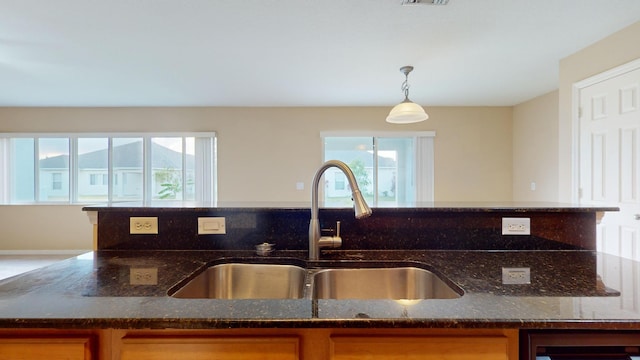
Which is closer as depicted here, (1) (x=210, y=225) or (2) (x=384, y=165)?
(1) (x=210, y=225)

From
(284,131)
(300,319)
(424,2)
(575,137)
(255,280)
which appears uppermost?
(424,2)

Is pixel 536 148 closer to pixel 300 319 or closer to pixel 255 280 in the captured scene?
pixel 255 280

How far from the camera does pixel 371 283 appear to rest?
1.17 meters

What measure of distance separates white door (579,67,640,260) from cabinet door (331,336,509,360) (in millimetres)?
2605

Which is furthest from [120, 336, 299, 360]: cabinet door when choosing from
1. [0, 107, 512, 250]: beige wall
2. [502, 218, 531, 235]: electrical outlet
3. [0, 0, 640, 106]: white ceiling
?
[0, 107, 512, 250]: beige wall

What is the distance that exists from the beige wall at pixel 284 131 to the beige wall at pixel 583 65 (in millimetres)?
1924

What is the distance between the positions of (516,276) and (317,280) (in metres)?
0.65

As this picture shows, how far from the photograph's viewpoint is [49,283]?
88cm

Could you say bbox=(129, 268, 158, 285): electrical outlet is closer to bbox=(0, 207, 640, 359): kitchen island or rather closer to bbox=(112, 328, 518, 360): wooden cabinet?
bbox=(0, 207, 640, 359): kitchen island

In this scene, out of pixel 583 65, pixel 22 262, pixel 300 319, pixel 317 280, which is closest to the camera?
pixel 300 319

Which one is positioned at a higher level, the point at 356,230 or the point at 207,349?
the point at 356,230

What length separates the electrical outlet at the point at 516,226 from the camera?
129 cm

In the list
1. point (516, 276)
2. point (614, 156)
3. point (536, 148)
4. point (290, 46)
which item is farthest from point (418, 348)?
point (536, 148)

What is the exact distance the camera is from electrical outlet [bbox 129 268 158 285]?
0.90 m
